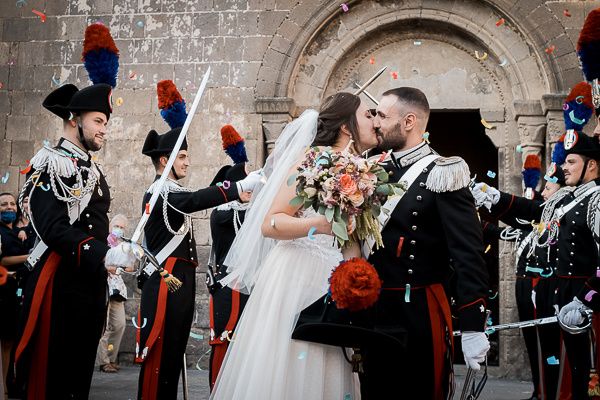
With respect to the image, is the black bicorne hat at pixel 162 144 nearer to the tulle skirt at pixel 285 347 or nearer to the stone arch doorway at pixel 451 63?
the tulle skirt at pixel 285 347

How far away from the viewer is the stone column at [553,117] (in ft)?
29.4

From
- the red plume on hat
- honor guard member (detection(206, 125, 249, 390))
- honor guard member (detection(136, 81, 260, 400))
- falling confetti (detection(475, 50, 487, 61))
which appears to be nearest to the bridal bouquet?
honor guard member (detection(136, 81, 260, 400))

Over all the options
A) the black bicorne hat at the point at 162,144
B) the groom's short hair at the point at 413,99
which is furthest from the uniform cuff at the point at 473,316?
the black bicorne hat at the point at 162,144

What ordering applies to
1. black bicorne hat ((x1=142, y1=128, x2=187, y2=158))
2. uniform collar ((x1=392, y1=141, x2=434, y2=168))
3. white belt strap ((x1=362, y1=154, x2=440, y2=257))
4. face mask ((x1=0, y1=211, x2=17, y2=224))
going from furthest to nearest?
face mask ((x1=0, y1=211, x2=17, y2=224)), black bicorne hat ((x1=142, y1=128, x2=187, y2=158)), uniform collar ((x1=392, y1=141, x2=434, y2=168)), white belt strap ((x1=362, y1=154, x2=440, y2=257))

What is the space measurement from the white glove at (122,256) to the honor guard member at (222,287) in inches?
82.8

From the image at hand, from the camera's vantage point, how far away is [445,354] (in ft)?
11.7

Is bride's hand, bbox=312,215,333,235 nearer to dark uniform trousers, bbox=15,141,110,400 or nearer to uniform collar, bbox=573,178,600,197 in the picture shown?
dark uniform trousers, bbox=15,141,110,400

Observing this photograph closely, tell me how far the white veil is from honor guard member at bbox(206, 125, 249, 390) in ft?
7.01

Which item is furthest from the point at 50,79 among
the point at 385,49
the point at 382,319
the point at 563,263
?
the point at 382,319

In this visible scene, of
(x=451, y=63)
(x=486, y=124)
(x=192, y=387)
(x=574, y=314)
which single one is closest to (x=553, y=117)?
(x=486, y=124)

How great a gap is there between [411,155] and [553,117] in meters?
5.74

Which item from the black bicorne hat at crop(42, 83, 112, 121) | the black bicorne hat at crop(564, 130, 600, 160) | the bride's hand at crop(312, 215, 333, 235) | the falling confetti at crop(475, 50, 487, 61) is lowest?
the bride's hand at crop(312, 215, 333, 235)

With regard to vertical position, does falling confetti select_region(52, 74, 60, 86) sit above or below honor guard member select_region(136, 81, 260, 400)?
above

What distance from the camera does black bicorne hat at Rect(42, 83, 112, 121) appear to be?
15.4ft
